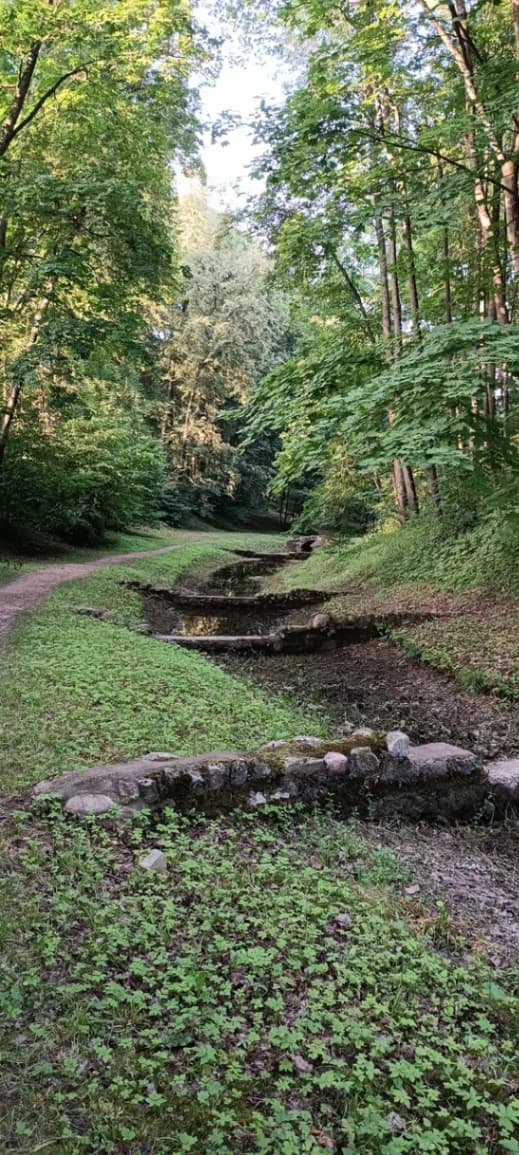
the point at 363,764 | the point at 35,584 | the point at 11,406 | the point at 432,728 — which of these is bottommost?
the point at 432,728

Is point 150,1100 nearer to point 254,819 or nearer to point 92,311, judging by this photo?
point 254,819

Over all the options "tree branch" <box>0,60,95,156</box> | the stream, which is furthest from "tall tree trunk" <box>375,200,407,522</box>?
"tree branch" <box>0,60,95,156</box>

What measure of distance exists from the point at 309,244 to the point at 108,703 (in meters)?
6.04

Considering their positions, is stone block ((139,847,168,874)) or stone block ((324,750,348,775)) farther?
stone block ((324,750,348,775))

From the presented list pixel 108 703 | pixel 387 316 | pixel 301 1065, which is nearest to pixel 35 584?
pixel 108 703

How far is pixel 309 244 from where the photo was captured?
7.52 meters

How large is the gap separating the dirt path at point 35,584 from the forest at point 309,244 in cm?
195

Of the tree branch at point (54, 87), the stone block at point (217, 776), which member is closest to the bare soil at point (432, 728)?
the stone block at point (217, 776)

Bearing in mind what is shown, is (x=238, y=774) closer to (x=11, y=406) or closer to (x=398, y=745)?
(x=398, y=745)

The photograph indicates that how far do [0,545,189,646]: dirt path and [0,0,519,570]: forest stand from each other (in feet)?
6.39

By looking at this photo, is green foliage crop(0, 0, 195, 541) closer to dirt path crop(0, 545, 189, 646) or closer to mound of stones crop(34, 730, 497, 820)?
dirt path crop(0, 545, 189, 646)

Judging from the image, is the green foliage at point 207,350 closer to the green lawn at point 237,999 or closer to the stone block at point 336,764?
the stone block at point 336,764

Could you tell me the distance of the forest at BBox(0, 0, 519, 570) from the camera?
20.6ft

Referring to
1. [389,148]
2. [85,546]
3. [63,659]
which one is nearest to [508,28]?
[389,148]
